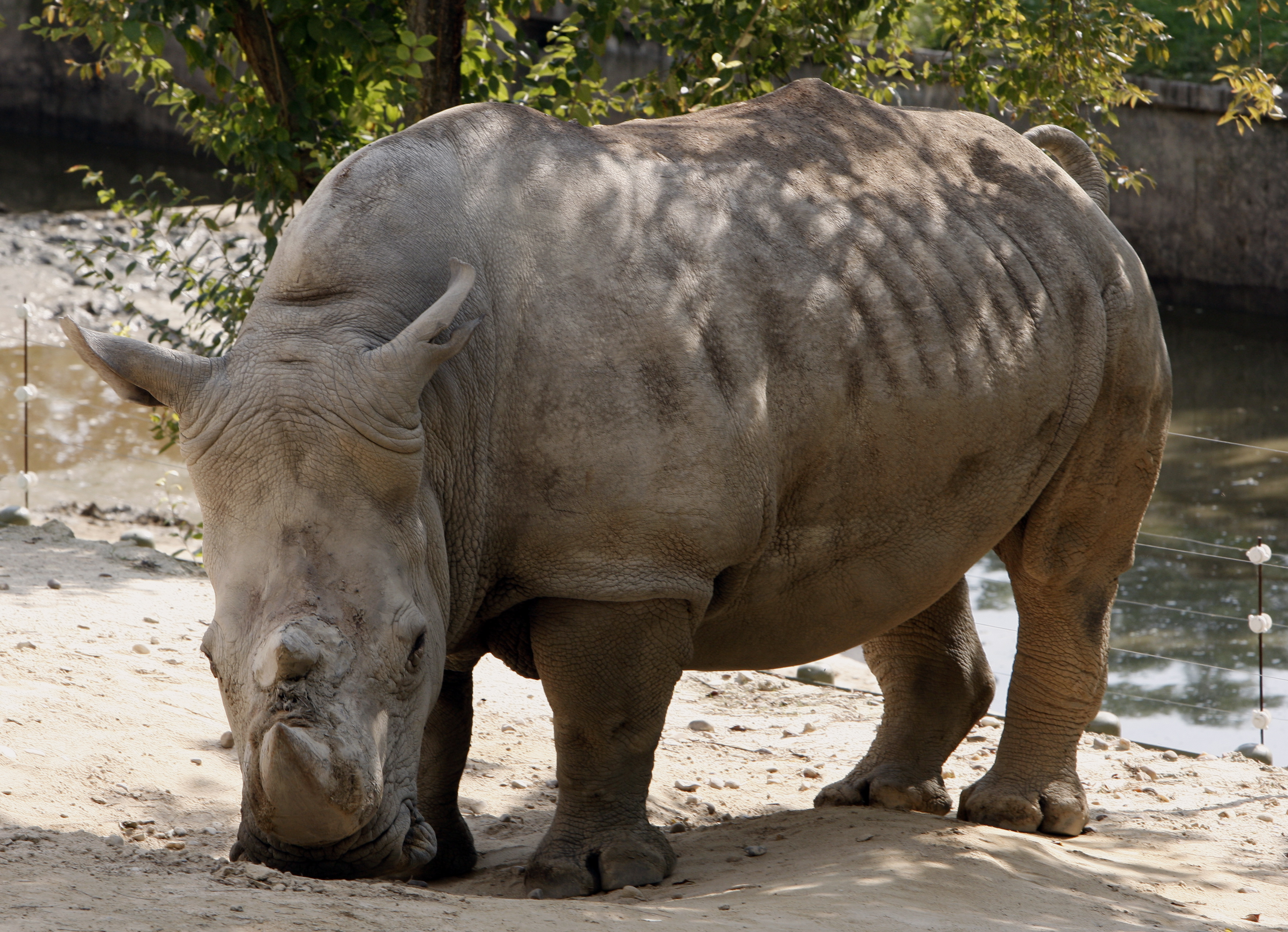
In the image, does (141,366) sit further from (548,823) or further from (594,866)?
(548,823)

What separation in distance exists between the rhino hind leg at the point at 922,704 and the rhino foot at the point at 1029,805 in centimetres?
19

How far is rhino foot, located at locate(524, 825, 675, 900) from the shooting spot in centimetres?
427

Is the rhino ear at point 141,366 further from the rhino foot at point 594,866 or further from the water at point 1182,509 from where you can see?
the water at point 1182,509

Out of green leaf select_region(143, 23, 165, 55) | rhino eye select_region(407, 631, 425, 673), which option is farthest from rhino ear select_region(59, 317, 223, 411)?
green leaf select_region(143, 23, 165, 55)

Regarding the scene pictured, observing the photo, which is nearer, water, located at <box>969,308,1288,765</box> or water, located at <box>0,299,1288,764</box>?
water, located at <box>969,308,1288,765</box>

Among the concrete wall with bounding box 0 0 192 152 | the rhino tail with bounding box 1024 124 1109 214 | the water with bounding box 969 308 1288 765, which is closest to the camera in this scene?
the rhino tail with bounding box 1024 124 1109 214

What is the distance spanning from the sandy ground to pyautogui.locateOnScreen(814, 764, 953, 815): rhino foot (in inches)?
9.3

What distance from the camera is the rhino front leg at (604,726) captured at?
411 cm

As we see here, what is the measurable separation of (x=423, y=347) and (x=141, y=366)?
67 cm

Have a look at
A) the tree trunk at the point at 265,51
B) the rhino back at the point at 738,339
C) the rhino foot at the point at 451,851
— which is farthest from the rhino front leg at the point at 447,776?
the tree trunk at the point at 265,51

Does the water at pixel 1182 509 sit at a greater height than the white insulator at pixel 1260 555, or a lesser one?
lesser

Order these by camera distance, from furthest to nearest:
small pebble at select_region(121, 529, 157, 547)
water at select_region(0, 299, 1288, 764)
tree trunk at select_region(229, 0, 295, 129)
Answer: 1. small pebble at select_region(121, 529, 157, 547)
2. water at select_region(0, 299, 1288, 764)
3. tree trunk at select_region(229, 0, 295, 129)

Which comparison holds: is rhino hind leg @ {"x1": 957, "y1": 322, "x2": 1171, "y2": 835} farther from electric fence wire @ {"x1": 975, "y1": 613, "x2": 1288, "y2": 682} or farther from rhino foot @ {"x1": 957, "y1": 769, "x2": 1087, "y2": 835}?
electric fence wire @ {"x1": 975, "y1": 613, "x2": 1288, "y2": 682}

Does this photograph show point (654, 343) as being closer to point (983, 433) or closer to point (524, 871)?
point (983, 433)
